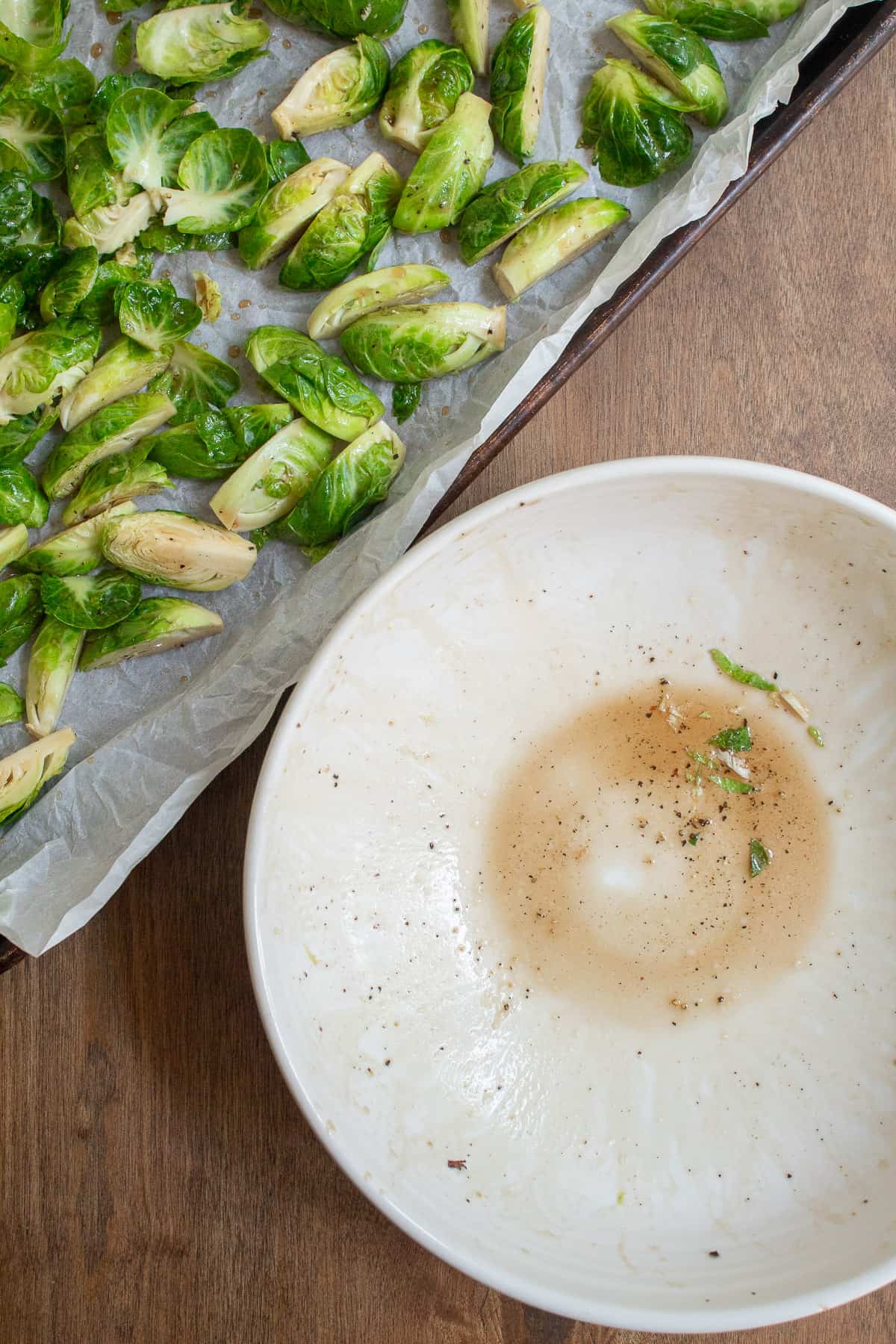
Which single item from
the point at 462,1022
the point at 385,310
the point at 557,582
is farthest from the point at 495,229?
the point at 462,1022

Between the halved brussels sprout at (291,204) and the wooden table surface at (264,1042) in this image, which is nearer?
the halved brussels sprout at (291,204)

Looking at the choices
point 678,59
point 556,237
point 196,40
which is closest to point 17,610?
point 196,40

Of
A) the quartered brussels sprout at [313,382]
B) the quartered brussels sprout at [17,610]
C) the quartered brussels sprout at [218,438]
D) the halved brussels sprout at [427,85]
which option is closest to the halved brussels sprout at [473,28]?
the halved brussels sprout at [427,85]

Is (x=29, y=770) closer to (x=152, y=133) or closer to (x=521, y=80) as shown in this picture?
(x=152, y=133)

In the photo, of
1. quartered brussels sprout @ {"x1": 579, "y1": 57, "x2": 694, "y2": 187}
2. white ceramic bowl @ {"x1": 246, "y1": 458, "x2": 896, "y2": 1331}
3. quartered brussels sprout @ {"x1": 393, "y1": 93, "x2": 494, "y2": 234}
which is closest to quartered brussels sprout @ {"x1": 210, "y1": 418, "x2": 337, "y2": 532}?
white ceramic bowl @ {"x1": 246, "y1": 458, "x2": 896, "y2": 1331}

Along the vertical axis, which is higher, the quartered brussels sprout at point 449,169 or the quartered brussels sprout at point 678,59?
the quartered brussels sprout at point 678,59

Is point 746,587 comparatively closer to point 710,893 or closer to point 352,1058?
point 710,893

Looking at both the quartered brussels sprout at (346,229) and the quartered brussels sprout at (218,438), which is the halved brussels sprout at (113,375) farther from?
the quartered brussels sprout at (346,229)

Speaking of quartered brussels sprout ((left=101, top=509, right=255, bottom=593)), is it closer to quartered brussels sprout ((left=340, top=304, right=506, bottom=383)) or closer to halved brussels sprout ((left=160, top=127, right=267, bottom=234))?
quartered brussels sprout ((left=340, top=304, right=506, bottom=383))
